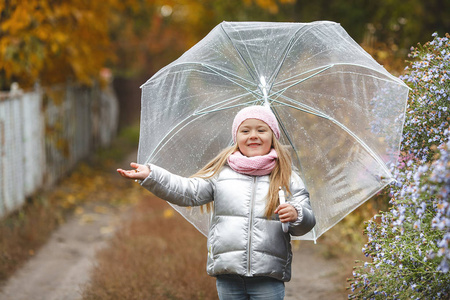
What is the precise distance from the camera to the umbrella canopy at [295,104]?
338 cm

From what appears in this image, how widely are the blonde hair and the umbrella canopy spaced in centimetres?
20

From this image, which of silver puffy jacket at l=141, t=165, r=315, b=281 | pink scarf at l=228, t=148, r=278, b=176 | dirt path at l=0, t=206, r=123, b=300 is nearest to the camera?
silver puffy jacket at l=141, t=165, r=315, b=281

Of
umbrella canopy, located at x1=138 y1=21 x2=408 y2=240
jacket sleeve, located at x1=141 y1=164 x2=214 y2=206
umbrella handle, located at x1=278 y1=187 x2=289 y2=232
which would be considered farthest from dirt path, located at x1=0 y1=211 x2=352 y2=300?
umbrella handle, located at x1=278 y1=187 x2=289 y2=232

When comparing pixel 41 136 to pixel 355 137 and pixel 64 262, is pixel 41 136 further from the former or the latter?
pixel 355 137

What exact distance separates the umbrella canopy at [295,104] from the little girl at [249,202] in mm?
271

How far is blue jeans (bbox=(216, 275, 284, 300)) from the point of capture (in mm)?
3162

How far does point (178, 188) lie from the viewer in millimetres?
3213

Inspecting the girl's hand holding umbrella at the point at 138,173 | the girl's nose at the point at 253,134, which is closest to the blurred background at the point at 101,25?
the girl's nose at the point at 253,134

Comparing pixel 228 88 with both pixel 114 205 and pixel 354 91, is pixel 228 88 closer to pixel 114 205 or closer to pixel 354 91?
pixel 354 91

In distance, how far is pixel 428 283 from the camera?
9.41ft

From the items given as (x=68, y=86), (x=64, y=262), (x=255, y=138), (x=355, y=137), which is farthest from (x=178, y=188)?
(x=68, y=86)

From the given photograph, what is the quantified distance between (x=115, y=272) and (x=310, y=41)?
269 cm

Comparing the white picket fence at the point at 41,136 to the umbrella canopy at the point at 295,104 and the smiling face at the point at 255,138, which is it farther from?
the smiling face at the point at 255,138

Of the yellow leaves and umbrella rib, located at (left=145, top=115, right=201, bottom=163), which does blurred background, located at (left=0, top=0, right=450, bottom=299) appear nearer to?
the yellow leaves
